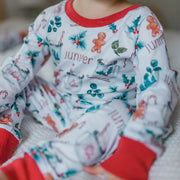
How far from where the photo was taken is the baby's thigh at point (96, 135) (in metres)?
0.59

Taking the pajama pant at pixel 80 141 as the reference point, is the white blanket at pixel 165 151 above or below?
below

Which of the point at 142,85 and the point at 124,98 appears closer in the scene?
the point at 142,85

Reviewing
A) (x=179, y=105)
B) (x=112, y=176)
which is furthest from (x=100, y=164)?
(x=179, y=105)

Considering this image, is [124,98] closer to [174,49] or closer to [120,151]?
[120,151]

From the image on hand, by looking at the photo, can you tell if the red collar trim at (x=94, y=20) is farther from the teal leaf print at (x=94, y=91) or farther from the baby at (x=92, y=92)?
the teal leaf print at (x=94, y=91)

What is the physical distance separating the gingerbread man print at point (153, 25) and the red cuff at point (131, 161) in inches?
11.9

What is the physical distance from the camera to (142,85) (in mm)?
694

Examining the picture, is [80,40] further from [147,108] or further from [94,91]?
[147,108]

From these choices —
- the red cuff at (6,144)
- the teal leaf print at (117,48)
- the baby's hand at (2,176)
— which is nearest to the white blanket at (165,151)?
the red cuff at (6,144)

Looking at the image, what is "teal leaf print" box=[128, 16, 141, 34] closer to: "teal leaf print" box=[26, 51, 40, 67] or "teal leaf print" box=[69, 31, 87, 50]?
"teal leaf print" box=[69, 31, 87, 50]

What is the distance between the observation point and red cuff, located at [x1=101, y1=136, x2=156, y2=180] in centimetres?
56

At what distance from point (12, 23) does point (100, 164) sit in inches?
66.5

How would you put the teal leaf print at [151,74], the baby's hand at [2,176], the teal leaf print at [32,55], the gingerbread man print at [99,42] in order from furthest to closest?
1. the teal leaf print at [32,55]
2. the gingerbread man print at [99,42]
3. the teal leaf print at [151,74]
4. the baby's hand at [2,176]

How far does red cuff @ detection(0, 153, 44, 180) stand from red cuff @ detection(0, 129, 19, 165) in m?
0.13
